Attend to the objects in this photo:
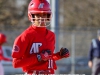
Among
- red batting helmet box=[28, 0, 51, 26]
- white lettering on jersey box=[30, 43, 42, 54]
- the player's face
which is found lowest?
white lettering on jersey box=[30, 43, 42, 54]

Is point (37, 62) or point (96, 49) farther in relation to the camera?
point (96, 49)

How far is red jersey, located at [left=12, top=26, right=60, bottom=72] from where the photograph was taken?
18.4 feet

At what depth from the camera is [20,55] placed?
18.4 ft

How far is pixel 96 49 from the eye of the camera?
1202cm

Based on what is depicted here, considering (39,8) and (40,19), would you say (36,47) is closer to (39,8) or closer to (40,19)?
(40,19)

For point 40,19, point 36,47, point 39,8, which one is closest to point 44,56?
point 36,47

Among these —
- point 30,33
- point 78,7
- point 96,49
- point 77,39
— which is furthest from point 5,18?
point 30,33

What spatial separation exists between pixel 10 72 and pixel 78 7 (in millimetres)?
11183

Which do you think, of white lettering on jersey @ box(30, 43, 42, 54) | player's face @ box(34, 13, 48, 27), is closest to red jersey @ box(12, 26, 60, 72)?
white lettering on jersey @ box(30, 43, 42, 54)

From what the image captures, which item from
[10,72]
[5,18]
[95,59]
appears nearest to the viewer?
[95,59]

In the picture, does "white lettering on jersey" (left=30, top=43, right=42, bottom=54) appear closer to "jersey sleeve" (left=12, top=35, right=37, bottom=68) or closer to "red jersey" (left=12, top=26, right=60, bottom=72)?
"red jersey" (left=12, top=26, right=60, bottom=72)

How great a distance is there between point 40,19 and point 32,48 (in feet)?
1.24

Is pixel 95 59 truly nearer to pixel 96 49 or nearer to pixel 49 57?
pixel 96 49

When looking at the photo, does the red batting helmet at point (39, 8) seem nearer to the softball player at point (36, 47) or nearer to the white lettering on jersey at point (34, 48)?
the softball player at point (36, 47)
